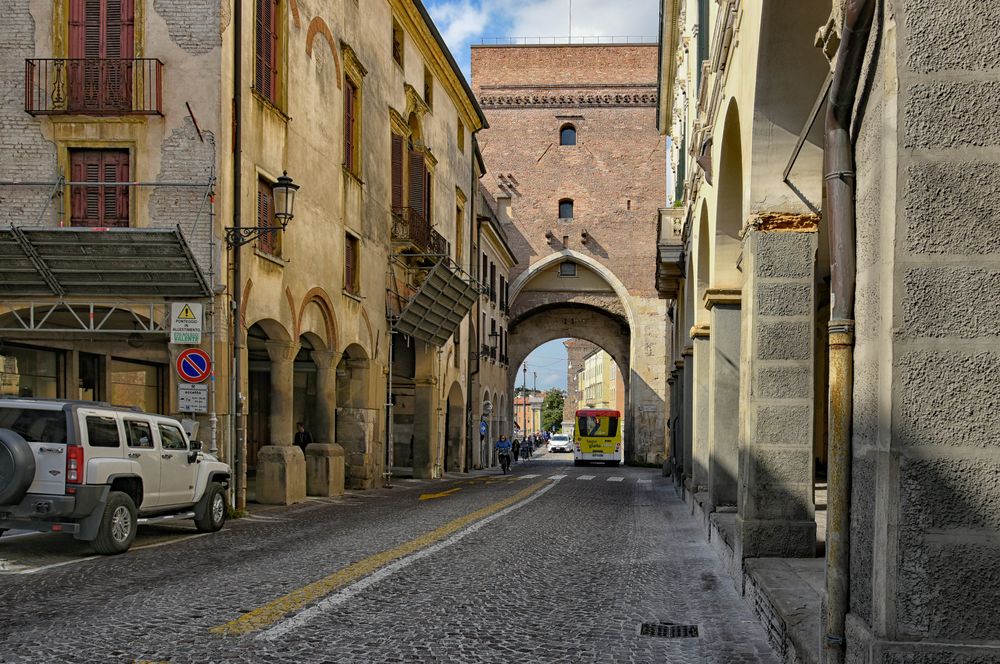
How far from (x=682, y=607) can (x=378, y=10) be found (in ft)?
63.9

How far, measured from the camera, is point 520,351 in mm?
54656

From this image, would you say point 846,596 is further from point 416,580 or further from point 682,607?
point 416,580

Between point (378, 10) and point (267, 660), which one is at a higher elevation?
point (378, 10)

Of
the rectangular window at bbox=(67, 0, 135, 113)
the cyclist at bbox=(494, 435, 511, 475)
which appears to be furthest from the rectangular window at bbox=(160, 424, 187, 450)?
the cyclist at bbox=(494, 435, 511, 475)

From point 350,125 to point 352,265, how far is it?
3.14m

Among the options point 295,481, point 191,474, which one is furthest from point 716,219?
point 295,481

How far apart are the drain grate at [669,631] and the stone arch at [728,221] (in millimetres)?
5896

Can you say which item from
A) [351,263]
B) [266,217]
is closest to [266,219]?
[266,217]

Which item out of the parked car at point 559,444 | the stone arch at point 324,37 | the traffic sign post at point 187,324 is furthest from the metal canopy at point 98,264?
the parked car at point 559,444

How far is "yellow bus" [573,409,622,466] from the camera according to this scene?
47.7m

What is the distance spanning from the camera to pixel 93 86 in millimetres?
14984

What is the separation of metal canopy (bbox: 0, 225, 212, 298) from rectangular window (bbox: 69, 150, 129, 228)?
3.06ft

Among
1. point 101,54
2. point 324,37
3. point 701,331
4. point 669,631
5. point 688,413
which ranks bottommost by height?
point 669,631

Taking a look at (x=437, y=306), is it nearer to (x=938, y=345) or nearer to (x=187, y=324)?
(x=187, y=324)
